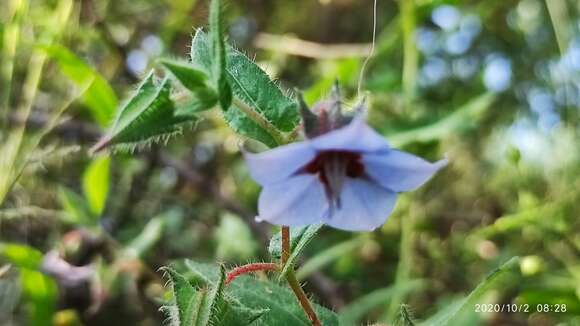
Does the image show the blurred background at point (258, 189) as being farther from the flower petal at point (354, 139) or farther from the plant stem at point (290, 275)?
the flower petal at point (354, 139)

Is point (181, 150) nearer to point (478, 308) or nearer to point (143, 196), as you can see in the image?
point (143, 196)

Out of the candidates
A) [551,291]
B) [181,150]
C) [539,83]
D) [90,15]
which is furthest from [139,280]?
[539,83]

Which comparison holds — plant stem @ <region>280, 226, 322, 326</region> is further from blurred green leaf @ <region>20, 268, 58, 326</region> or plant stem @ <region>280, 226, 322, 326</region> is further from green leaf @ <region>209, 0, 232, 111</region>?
blurred green leaf @ <region>20, 268, 58, 326</region>

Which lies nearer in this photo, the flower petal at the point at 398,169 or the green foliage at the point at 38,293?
the flower petal at the point at 398,169

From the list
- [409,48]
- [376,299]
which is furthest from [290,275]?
[409,48]
